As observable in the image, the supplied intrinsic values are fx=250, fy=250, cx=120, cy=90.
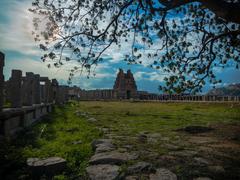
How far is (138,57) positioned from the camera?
31.7ft

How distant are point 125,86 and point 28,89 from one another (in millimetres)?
63945

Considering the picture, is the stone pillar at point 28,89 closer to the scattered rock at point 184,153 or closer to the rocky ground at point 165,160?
the rocky ground at point 165,160

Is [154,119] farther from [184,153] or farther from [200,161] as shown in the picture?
[200,161]

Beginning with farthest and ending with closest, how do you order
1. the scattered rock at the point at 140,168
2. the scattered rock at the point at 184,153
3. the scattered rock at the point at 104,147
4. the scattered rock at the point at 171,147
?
the scattered rock at the point at 171,147
the scattered rock at the point at 104,147
the scattered rock at the point at 184,153
the scattered rock at the point at 140,168

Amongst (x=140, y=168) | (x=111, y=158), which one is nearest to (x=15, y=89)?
(x=111, y=158)

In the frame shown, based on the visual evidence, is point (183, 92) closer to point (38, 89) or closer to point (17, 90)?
point (17, 90)

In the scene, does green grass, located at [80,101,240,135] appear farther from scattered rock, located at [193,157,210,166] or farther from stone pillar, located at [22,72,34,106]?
scattered rock, located at [193,157,210,166]

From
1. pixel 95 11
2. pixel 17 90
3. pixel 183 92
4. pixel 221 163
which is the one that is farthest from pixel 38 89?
pixel 221 163

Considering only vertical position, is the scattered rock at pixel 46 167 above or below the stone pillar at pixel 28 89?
below

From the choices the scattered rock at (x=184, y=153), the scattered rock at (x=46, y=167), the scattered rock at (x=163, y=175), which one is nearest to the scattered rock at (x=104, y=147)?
the scattered rock at (x=46, y=167)

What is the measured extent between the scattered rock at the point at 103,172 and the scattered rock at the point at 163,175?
2.06ft

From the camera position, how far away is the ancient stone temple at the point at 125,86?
72.9 m

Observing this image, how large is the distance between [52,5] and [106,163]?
634cm

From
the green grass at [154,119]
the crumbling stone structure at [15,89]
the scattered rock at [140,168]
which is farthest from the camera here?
the green grass at [154,119]
